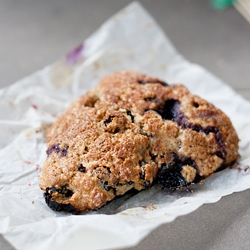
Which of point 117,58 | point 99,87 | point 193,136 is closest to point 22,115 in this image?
point 99,87

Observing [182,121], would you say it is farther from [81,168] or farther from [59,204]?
[59,204]

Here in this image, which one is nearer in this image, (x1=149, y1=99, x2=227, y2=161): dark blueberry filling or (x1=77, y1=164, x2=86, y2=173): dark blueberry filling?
(x1=77, y1=164, x2=86, y2=173): dark blueberry filling

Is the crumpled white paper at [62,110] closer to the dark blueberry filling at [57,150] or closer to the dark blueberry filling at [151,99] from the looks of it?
the dark blueberry filling at [57,150]

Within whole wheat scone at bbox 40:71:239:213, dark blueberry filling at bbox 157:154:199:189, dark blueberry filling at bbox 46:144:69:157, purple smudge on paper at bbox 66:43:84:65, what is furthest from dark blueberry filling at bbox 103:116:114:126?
purple smudge on paper at bbox 66:43:84:65

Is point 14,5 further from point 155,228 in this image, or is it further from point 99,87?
point 155,228

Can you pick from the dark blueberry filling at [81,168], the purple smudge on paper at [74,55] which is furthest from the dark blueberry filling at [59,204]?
the purple smudge on paper at [74,55]

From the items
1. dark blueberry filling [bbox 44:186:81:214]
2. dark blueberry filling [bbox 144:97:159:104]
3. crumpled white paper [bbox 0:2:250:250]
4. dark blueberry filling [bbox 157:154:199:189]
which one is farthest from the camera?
dark blueberry filling [bbox 144:97:159:104]

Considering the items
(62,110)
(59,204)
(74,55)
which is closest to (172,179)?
(59,204)

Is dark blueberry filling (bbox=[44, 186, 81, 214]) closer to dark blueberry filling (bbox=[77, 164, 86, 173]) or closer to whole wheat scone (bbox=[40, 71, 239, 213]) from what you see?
whole wheat scone (bbox=[40, 71, 239, 213])
